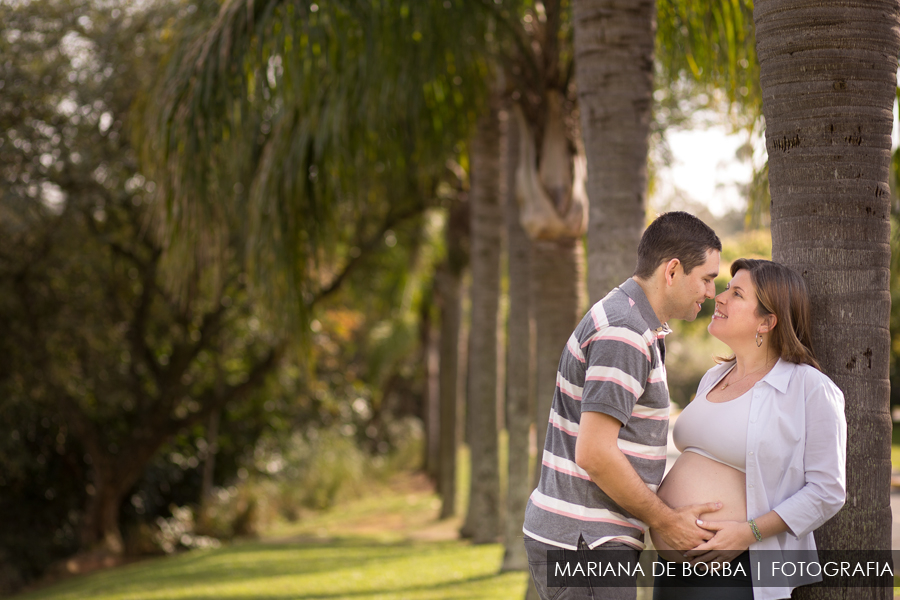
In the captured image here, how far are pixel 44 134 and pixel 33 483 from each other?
7.27 metres

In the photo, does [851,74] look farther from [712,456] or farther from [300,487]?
[300,487]

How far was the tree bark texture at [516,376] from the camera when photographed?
8.93 meters

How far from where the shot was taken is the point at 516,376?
962 centimetres

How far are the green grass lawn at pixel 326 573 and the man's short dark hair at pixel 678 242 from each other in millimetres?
5534

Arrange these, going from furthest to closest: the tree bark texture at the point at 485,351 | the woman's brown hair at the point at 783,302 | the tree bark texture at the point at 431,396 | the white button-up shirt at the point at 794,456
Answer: the tree bark texture at the point at 431,396 → the tree bark texture at the point at 485,351 → the woman's brown hair at the point at 783,302 → the white button-up shirt at the point at 794,456

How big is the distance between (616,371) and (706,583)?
0.75m

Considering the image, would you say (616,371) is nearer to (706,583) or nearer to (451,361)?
(706,583)

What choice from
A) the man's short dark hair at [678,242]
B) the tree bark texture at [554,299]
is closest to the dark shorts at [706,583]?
the man's short dark hair at [678,242]

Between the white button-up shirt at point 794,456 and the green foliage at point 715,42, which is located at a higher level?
the green foliage at point 715,42

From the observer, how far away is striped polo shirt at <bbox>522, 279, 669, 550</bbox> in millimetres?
2330

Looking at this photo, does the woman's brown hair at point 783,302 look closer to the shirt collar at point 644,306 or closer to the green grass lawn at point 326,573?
the shirt collar at point 644,306

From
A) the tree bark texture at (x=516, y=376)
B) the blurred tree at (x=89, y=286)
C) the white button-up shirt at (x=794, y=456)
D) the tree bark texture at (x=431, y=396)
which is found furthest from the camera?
the tree bark texture at (x=431, y=396)

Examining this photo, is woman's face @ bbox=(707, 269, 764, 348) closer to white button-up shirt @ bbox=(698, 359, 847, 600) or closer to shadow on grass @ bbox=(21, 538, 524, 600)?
white button-up shirt @ bbox=(698, 359, 847, 600)

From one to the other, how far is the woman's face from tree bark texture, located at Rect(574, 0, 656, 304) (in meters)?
1.94
